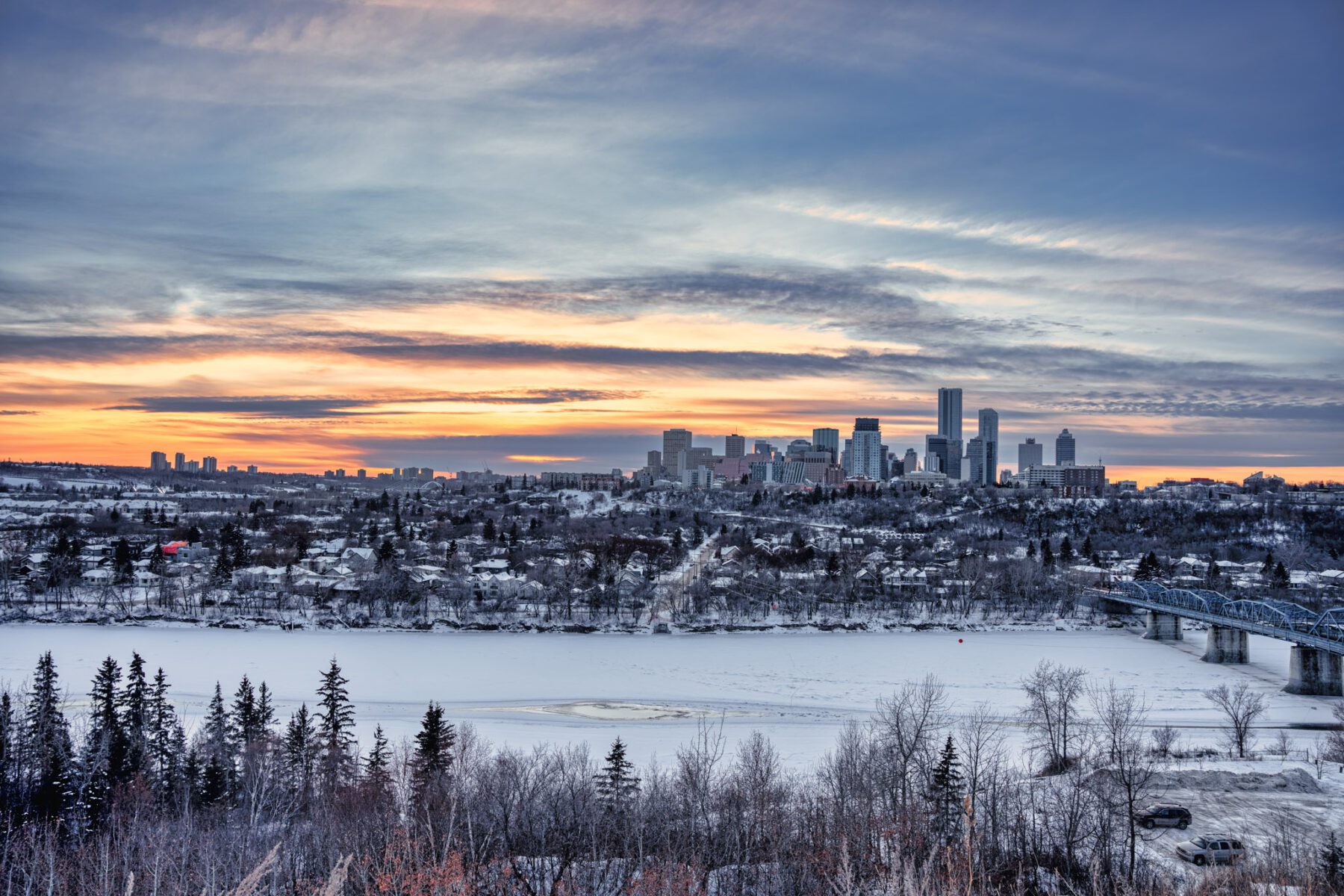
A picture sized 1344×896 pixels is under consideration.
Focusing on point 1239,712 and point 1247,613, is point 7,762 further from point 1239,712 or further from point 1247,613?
point 1247,613

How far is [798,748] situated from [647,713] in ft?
16.9

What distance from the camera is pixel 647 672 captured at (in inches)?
1216

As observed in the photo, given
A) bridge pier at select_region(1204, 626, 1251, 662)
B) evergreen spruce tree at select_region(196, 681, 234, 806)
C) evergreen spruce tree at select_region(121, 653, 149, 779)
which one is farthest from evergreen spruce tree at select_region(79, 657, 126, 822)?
bridge pier at select_region(1204, 626, 1251, 662)

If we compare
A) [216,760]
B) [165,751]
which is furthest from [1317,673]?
[165,751]

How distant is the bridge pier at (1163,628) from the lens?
39406 mm

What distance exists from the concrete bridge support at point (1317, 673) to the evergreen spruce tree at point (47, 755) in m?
32.2

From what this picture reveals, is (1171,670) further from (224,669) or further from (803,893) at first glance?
(224,669)

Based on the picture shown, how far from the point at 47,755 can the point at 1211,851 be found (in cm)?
1936

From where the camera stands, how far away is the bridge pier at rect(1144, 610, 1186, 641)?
1551 inches

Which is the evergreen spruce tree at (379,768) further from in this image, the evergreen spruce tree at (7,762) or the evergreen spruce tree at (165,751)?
the evergreen spruce tree at (7,762)

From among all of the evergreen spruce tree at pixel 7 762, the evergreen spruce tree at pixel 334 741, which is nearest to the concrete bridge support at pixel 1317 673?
the evergreen spruce tree at pixel 334 741

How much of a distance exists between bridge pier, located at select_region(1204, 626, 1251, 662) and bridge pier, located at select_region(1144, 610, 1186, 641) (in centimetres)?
526

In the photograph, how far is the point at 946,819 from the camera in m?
12.8

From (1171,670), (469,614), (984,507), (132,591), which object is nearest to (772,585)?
(469,614)
